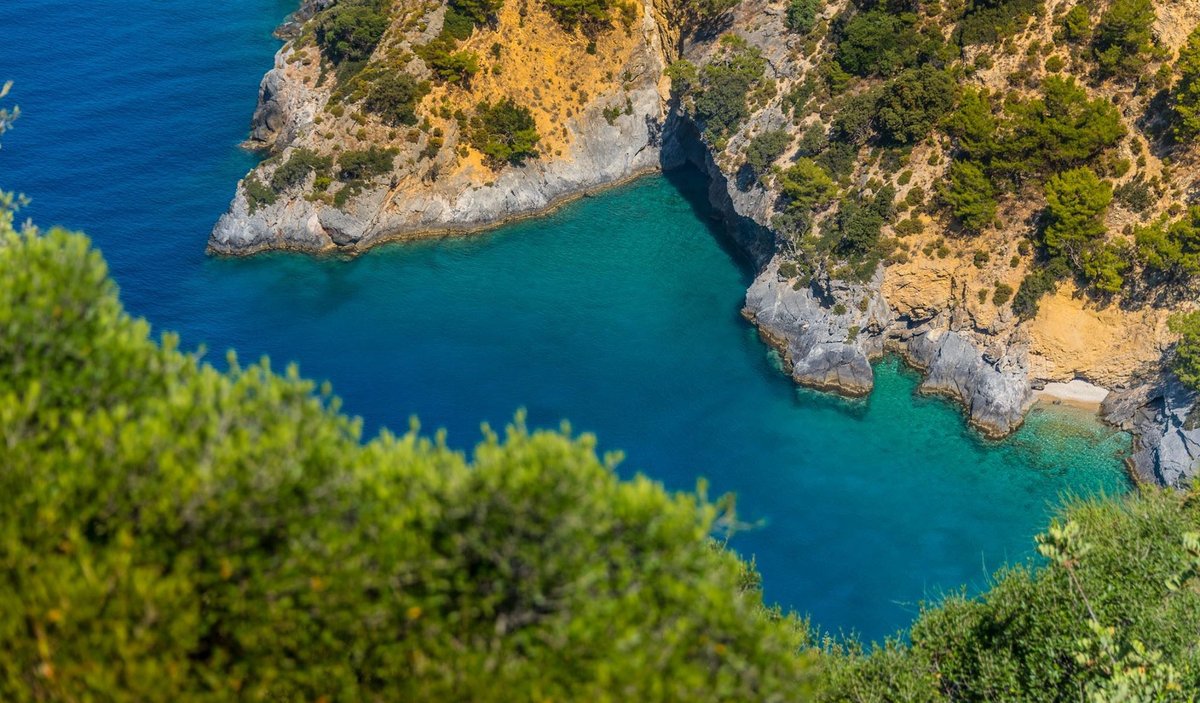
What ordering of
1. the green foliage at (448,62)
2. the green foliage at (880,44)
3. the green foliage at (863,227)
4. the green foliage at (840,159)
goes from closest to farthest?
the green foliage at (863,227) < the green foliage at (880,44) < the green foliage at (840,159) < the green foliage at (448,62)

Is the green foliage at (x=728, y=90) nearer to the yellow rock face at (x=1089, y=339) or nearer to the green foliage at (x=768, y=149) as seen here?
the green foliage at (x=768, y=149)

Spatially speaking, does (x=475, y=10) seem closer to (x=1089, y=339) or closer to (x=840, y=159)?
(x=840, y=159)

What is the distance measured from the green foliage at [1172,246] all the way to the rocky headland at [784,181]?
1.28 meters

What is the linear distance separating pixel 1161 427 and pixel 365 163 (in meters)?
52.3

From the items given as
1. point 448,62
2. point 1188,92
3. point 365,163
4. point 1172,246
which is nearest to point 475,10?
point 448,62

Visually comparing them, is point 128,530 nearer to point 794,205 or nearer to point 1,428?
point 1,428

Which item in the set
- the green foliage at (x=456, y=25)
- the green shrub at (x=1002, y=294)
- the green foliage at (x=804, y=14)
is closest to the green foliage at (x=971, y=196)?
the green shrub at (x=1002, y=294)

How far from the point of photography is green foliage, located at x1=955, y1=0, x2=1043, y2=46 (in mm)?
60406

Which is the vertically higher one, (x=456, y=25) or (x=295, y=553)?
(x=456, y=25)

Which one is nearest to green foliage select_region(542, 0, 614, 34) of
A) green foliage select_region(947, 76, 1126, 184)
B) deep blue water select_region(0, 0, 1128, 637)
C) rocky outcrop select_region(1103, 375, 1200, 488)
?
deep blue water select_region(0, 0, 1128, 637)

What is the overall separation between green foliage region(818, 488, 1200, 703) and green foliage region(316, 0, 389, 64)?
2363 inches

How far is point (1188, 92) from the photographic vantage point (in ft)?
183

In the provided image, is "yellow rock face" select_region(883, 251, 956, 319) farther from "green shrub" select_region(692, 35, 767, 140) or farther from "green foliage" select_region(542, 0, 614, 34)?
"green foliage" select_region(542, 0, 614, 34)

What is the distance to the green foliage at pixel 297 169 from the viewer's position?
71.9m
